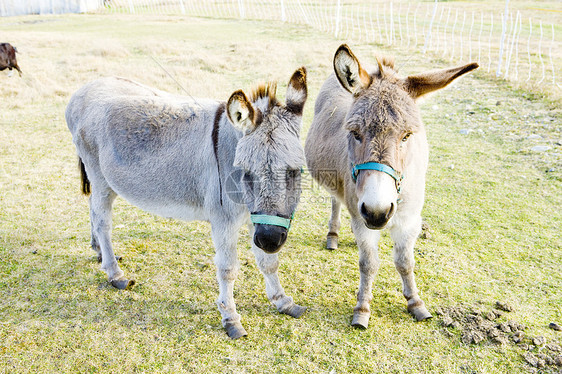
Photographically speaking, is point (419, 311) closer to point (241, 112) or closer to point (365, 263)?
point (365, 263)

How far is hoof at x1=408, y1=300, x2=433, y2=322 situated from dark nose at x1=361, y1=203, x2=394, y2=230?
4.77 feet

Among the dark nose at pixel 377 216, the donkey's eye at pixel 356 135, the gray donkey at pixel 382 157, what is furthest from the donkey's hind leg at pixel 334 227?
the dark nose at pixel 377 216

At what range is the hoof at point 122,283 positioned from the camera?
13.3 feet

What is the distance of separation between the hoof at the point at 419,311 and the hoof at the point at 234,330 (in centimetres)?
159

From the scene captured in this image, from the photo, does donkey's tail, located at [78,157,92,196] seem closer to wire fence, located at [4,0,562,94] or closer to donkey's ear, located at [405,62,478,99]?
donkey's ear, located at [405,62,478,99]

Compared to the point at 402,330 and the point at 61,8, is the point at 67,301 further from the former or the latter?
the point at 61,8

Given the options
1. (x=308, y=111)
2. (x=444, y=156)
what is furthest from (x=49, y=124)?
(x=444, y=156)

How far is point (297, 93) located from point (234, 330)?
2.14m

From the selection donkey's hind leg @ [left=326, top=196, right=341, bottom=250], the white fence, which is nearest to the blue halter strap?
donkey's hind leg @ [left=326, top=196, right=341, bottom=250]

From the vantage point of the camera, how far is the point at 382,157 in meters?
2.60

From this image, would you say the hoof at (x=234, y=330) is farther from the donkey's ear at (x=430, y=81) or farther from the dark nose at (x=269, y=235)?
the donkey's ear at (x=430, y=81)

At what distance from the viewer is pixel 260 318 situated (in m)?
3.66

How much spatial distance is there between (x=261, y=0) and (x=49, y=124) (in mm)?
35768

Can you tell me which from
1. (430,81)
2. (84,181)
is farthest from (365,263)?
(84,181)
